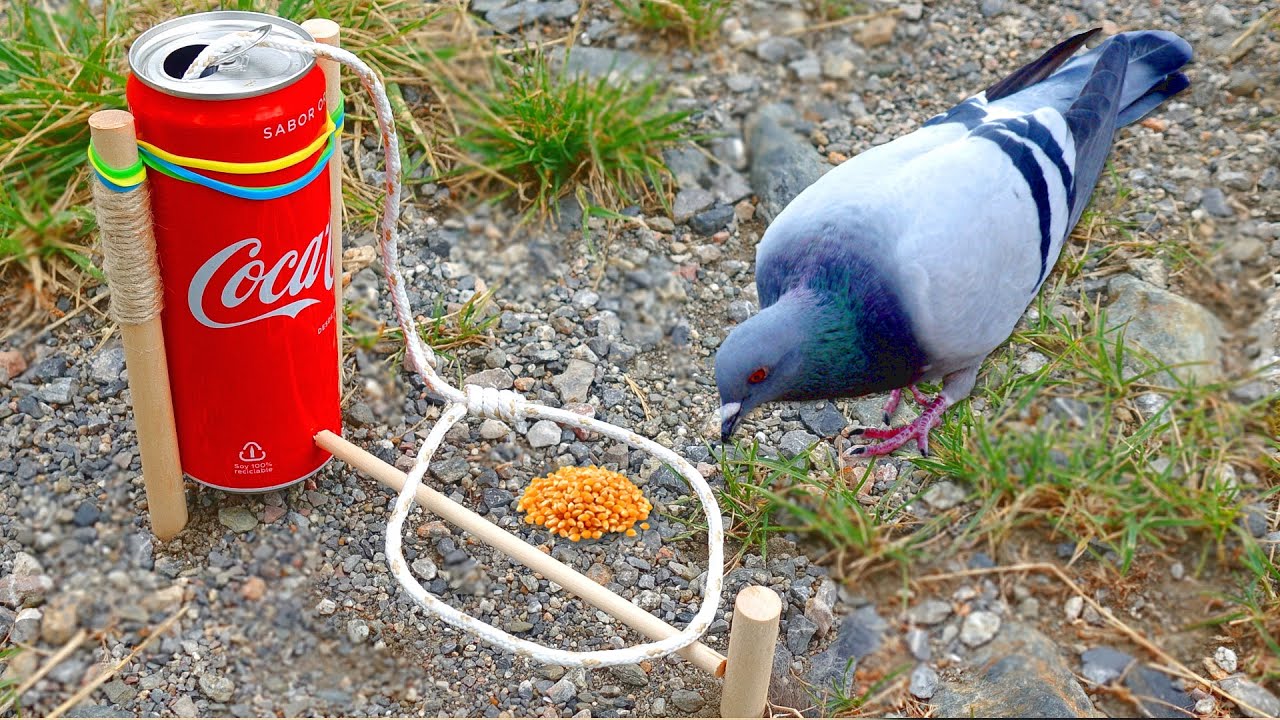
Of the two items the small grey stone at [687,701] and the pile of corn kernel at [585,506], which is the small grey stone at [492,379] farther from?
the small grey stone at [687,701]

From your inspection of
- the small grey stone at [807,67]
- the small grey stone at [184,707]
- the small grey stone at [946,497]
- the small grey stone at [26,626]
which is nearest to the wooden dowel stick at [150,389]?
the small grey stone at [26,626]

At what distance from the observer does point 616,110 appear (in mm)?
3123

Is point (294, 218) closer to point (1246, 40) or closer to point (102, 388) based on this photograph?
point (102, 388)

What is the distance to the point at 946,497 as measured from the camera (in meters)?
1.59

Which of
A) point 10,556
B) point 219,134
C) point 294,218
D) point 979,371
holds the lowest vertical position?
point 10,556

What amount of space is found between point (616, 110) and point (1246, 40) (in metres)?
2.00

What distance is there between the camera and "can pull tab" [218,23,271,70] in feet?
6.23

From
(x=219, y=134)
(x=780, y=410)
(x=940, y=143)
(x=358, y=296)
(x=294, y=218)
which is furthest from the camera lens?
(x=358, y=296)

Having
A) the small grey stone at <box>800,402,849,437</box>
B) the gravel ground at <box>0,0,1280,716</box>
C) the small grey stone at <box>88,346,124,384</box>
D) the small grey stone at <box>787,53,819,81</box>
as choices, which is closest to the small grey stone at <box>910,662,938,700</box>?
the gravel ground at <box>0,0,1280,716</box>

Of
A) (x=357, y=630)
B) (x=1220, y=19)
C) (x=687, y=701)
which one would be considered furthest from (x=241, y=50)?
(x=1220, y=19)

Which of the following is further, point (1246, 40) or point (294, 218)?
point (1246, 40)

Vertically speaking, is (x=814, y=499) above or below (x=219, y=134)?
below

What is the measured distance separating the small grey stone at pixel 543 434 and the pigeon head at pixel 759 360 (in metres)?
0.48

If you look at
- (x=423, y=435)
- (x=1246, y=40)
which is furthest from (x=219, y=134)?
(x=1246, y=40)
